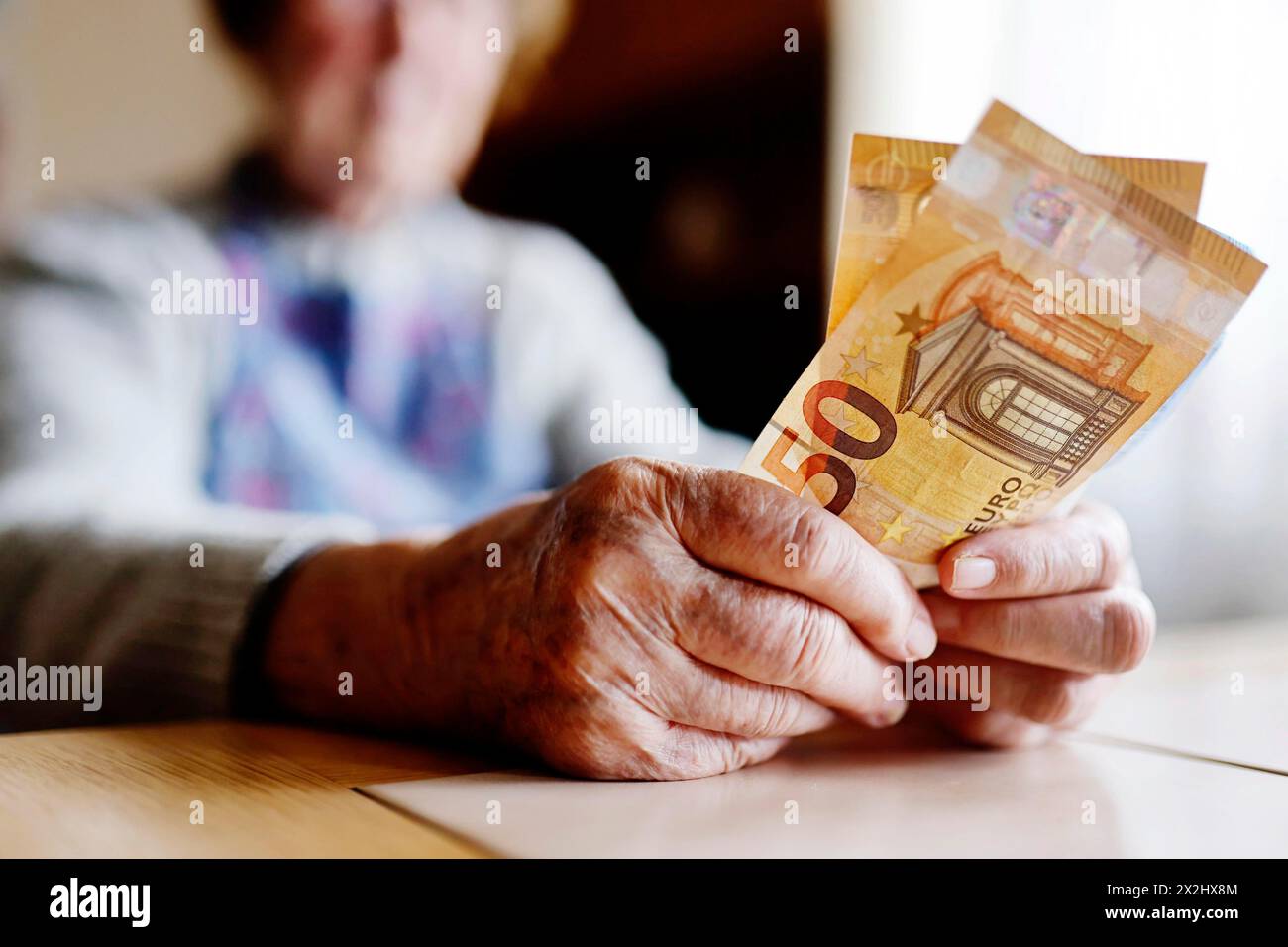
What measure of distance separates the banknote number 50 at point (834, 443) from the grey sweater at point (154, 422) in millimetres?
381

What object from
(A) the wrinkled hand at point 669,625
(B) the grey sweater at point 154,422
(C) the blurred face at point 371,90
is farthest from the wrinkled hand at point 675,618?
(C) the blurred face at point 371,90

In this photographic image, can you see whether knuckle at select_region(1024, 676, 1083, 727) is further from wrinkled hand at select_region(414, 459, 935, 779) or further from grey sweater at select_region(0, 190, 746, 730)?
grey sweater at select_region(0, 190, 746, 730)

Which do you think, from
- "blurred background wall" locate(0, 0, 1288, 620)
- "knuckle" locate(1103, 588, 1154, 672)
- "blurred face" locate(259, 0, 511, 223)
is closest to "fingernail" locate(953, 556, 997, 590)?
"knuckle" locate(1103, 588, 1154, 672)

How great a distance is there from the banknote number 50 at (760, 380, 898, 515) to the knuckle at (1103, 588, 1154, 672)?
A: 0.21 meters

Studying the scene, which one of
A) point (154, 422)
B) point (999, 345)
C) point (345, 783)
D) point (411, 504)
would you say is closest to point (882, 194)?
point (999, 345)

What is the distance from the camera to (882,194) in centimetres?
62

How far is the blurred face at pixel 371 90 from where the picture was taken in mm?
1425

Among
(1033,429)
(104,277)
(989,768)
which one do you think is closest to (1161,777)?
(989,768)

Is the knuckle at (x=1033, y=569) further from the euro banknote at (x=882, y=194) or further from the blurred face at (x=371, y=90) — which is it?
the blurred face at (x=371, y=90)

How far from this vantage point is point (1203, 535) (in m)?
2.21

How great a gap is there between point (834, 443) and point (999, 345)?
119 mm

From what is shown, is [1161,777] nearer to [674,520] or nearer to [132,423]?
[674,520]

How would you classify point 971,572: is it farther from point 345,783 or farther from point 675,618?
point 345,783

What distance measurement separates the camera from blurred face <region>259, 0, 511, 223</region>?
1.42m
